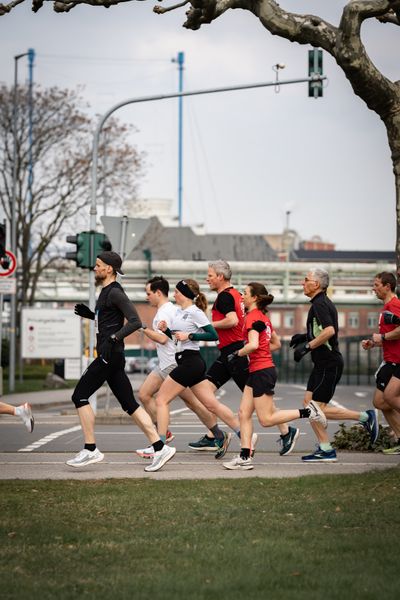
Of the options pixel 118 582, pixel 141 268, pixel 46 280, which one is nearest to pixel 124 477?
pixel 118 582

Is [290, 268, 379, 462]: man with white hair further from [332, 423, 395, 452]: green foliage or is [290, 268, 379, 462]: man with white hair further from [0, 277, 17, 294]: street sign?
[0, 277, 17, 294]: street sign

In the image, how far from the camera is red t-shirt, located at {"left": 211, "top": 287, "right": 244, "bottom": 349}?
13203mm

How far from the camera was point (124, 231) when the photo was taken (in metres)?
22.2

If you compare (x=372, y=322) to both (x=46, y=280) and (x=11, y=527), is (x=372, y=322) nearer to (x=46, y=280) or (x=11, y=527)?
(x=46, y=280)

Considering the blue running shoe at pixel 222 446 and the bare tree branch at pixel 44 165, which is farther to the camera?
the bare tree branch at pixel 44 165

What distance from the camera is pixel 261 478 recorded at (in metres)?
10.8

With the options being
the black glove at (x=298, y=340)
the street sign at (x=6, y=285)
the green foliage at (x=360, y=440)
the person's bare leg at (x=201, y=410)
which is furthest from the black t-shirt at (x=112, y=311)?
the street sign at (x=6, y=285)

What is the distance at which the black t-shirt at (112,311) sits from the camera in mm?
11586

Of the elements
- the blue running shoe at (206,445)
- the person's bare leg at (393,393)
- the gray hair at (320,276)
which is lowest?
the blue running shoe at (206,445)

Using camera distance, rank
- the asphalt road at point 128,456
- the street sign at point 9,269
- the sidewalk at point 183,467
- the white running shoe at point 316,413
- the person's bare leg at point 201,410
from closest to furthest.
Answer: the sidewalk at point 183,467 < the asphalt road at point 128,456 < the white running shoe at point 316,413 < the person's bare leg at point 201,410 < the street sign at point 9,269

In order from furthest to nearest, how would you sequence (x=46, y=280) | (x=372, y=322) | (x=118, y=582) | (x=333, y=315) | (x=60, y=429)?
Result: 1. (x=372, y=322)
2. (x=46, y=280)
3. (x=60, y=429)
4. (x=333, y=315)
5. (x=118, y=582)

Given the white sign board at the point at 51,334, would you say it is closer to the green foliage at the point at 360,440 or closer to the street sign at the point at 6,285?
the street sign at the point at 6,285

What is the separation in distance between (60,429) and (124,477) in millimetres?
8486

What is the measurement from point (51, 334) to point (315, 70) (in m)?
15.9
